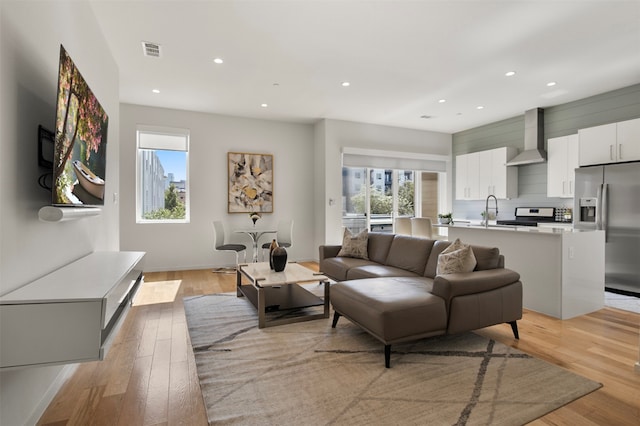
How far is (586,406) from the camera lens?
1.94m

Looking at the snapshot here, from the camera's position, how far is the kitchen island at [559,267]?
3406mm

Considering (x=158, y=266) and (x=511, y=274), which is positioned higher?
(x=511, y=274)

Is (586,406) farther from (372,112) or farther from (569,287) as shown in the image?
(372,112)

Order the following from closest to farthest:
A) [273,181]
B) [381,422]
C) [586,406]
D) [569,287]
A: [381,422], [586,406], [569,287], [273,181]

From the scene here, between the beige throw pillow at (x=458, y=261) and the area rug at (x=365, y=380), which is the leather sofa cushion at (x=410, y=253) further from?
the area rug at (x=365, y=380)

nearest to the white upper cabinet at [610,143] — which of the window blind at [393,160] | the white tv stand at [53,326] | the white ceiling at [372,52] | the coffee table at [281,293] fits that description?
the white ceiling at [372,52]

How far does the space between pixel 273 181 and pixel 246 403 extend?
506cm

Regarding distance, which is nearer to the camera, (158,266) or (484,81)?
(484,81)

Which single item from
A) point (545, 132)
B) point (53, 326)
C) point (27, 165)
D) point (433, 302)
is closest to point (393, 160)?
point (545, 132)

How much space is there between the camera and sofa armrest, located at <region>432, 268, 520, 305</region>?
257cm

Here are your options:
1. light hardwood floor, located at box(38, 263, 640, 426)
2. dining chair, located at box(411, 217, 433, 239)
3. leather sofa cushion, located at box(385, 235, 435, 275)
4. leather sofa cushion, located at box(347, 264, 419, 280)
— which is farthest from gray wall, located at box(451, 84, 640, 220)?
leather sofa cushion, located at box(347, 264, 419, 280)

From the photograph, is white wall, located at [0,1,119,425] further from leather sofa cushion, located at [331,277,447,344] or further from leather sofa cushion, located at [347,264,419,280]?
leather sofa cushion, located at [347,264,419,280]

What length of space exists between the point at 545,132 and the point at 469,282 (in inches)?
187

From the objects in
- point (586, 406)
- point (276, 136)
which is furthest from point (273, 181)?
point (586, 406)
